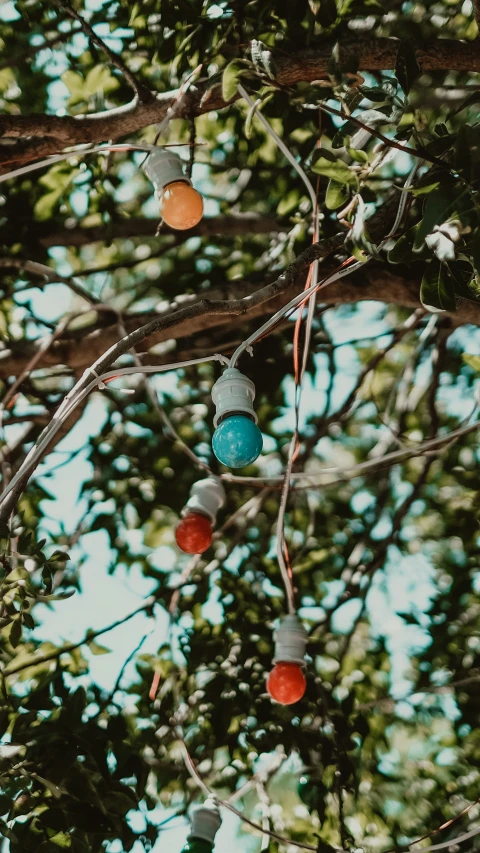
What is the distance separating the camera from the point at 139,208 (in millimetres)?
2752

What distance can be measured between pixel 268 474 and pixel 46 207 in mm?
1047

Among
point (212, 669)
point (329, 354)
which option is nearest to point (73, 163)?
point (329, 354)

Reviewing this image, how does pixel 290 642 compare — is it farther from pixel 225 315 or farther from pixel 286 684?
pixel 225 315

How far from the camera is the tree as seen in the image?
142 cm

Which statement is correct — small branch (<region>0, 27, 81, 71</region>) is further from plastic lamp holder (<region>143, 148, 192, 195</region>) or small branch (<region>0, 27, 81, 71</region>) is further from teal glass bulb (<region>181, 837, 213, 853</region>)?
teal glass bulb (<region>181, 837, 213, 853</region>)

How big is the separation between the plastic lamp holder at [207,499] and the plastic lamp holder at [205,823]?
22.2 inches

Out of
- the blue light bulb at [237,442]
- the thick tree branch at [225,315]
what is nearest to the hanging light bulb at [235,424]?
the blue light bulb at [237,442]

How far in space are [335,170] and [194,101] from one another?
48cm

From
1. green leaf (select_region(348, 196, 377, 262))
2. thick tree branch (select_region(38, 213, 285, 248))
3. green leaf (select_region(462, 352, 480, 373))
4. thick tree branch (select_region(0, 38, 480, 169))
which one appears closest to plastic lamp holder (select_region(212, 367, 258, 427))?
green leaf (select_region(348, 196, 377, 262))

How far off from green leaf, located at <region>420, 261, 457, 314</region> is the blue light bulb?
0.96 ft

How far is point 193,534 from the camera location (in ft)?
5.73

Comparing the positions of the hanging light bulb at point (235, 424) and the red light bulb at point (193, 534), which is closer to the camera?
the hanging light bulb at point (235, 424)

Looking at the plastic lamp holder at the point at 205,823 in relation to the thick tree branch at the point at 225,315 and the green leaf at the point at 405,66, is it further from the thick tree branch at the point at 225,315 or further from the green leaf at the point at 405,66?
the green leaf at the point at 405,66

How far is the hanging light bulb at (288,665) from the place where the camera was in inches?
63.9
